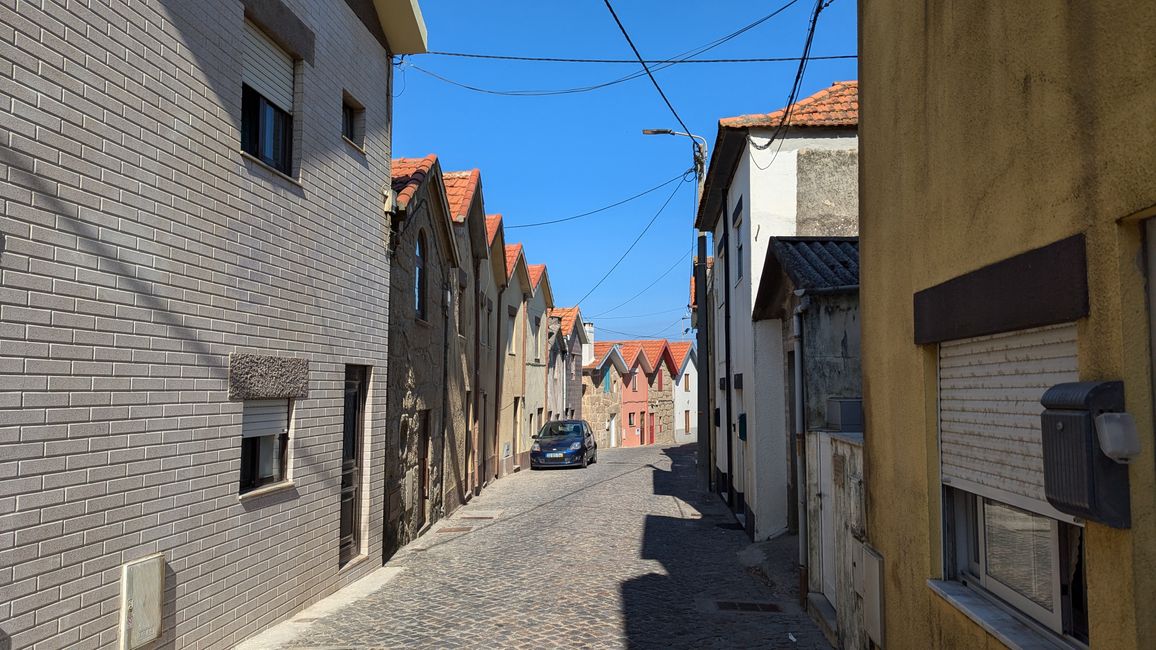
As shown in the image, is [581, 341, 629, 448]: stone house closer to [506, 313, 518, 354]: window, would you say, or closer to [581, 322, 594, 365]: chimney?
[581, 322, 594, 365]: chimney

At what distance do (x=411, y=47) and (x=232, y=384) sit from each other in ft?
20.0

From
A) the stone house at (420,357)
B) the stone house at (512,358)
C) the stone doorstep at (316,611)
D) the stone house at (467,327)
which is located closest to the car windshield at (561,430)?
the stone house at (512,358)

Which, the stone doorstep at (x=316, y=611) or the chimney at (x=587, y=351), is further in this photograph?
the chimney at (x=587, y=351)

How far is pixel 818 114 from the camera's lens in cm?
1264

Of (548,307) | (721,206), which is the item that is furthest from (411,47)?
(548,307)

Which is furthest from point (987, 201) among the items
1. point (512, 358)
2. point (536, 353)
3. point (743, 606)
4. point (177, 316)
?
point (536, 353)

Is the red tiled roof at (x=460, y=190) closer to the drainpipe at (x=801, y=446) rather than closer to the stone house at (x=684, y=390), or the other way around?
the drainpipe at (x=801, y=446)

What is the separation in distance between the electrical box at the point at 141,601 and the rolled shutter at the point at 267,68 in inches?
161

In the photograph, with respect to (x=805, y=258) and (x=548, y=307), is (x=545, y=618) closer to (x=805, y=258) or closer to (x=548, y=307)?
(x=805, y=258)

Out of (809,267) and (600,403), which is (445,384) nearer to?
(809,267)

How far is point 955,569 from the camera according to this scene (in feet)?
14.9

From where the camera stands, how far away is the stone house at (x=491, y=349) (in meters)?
20.5

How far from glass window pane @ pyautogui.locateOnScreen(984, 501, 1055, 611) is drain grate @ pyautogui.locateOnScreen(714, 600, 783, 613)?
4494 mm

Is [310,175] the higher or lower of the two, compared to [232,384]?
higher
